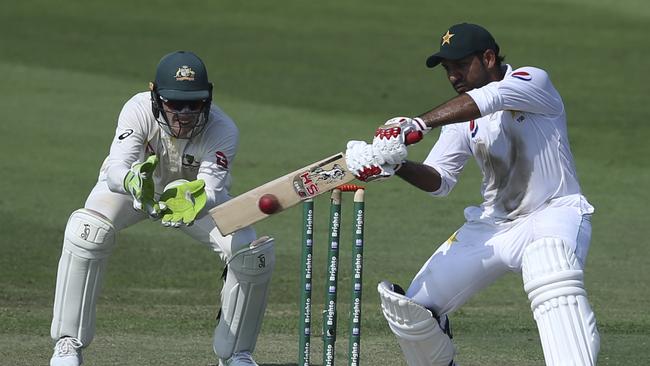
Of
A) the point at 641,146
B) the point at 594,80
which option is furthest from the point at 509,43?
the point at 641,146

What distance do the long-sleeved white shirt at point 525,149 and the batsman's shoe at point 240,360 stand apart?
140 cm

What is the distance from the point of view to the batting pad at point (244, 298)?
20.9ft

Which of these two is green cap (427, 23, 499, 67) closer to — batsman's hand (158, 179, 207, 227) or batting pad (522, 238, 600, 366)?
batting pad (522, 238, 600, 366)

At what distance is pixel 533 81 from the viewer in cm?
546

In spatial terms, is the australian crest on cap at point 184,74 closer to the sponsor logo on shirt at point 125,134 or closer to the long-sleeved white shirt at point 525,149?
the sponsor logo on shirt at point 125,134

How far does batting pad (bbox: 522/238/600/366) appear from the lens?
5.19 meters

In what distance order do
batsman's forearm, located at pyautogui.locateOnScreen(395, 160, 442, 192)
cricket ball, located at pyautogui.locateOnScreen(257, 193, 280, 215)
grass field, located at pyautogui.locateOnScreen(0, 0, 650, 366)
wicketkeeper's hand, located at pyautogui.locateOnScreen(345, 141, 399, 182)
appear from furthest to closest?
1. grass field, located at pyautogui.locateOnScreen(0, 0, 650, 366)
2. batsman's forearm, located at pyautogui.locateOnScreen(395, 160, 442, 192)
3. cricket ball, located at pyautogui.locateOnScreen(257, 193, 280, 215)
4. wicketkeeper's hand, located at pyautogui.locateOnScreen(345, 141, 399, 182)

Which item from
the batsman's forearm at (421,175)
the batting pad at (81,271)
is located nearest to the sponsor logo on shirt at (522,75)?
the batsman's forearm at (421,175)

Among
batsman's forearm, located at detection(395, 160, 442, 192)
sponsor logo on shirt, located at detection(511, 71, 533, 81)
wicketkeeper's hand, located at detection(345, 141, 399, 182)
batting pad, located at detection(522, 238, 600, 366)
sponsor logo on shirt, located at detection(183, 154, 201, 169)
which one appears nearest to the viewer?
batting pad, located at detection(522, 238, 600, 366)

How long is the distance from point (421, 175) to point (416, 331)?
0.68m

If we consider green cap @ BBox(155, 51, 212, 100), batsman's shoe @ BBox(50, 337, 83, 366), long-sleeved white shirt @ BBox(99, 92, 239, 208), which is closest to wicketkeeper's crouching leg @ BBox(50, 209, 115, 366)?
batsman's shoe @ BBox(50, 337, 83, 366)

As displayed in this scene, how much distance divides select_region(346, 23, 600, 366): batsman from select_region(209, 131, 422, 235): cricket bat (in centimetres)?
15

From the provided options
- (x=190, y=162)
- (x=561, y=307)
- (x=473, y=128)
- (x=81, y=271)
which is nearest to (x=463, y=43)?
(x=473, y=128)

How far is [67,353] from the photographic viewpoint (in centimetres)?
618
